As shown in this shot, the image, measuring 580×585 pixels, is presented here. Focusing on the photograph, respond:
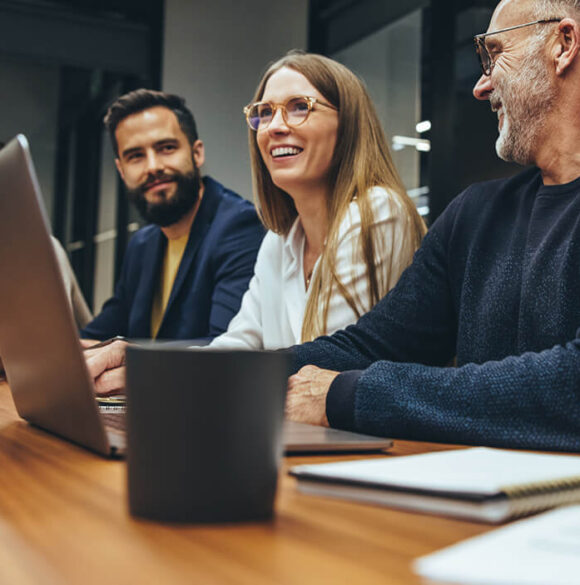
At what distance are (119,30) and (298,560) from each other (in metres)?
4.71

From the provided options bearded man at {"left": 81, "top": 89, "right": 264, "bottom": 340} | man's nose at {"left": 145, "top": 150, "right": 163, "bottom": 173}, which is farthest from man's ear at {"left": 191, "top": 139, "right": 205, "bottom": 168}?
Result: man's nose at {"left": 145, "top": 150, "right": 163, "bottom": 173}

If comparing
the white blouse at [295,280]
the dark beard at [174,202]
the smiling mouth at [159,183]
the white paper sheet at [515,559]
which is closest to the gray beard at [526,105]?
the white blouse at [295,280]

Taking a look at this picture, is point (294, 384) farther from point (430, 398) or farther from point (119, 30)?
point (119, 30)

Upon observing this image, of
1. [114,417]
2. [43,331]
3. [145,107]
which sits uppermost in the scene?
[145,107]

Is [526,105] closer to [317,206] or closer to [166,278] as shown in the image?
[317,206]

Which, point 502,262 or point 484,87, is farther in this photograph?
point 484,87

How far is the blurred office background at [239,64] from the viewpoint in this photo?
133 inches

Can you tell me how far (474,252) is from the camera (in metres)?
1.20

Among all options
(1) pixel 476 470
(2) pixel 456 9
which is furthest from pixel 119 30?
(1) pixel 476 470

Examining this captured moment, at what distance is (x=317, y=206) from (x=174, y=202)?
104 centimetres

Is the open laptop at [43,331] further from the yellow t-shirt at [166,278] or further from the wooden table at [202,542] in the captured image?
the yellow t-shirt at [166,278]

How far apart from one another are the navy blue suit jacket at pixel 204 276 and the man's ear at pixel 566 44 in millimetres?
1200

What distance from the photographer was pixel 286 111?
5.67ft

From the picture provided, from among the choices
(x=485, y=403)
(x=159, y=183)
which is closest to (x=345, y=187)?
(x=485, y=403)
